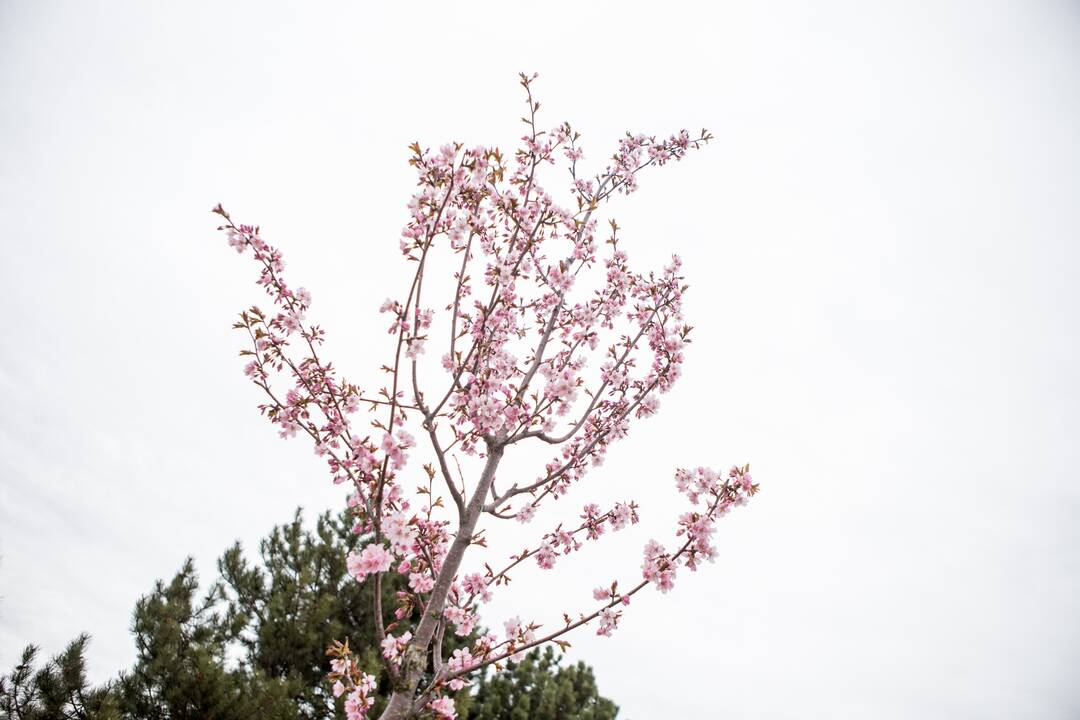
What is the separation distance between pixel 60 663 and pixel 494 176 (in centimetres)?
750

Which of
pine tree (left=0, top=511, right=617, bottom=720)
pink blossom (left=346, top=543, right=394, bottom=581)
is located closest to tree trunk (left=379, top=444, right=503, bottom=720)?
pink blossom (left=346, top=543, right=394, bottom=581)

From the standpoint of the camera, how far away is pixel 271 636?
9.45 meters

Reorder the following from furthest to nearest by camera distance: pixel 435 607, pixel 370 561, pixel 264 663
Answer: pixel 264 663, pixel 435 607, pixel 370 561

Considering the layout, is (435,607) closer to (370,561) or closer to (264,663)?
(370,561)

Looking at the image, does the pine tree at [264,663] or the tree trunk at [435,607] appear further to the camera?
the pine tree at [264,663]

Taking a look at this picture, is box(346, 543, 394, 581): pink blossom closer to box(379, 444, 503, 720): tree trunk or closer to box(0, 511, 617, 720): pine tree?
box(379, 444, 503, 720): tree trunk

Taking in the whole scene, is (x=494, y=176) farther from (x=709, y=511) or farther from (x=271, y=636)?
(x=271, y=636)

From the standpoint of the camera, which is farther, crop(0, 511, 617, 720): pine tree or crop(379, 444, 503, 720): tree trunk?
crop(0, 511, 617, 720): pine tree

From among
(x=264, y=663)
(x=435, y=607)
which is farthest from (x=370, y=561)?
(x=264, y=663)

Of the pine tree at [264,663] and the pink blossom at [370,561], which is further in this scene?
the pine tree at [264,663]

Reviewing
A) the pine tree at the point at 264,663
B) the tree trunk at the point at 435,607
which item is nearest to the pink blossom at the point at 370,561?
the tree trunk at the point at 435,607

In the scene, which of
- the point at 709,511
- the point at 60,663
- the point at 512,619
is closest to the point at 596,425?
the point at 709,511

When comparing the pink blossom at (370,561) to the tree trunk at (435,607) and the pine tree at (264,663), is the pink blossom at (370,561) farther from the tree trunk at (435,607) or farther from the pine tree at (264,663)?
the pine tree at (264,663)

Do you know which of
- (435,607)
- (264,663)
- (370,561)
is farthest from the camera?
(264,663)
